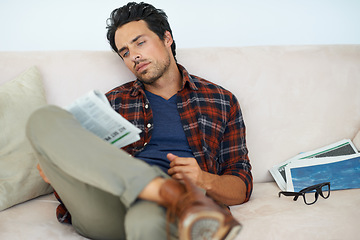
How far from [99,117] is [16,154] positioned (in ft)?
1.62

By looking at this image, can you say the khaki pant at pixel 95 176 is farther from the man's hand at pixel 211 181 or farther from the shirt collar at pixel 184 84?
the shirt collar at pixel 184 84

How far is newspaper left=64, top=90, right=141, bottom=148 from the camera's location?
3.33 feet

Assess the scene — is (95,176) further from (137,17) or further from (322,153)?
(322,153)

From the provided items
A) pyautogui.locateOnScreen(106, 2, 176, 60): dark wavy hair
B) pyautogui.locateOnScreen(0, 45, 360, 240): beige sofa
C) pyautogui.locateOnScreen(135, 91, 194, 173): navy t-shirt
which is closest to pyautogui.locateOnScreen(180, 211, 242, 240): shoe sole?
pyautogui.locateOnScreen(135, 91, 194, 173): navy t-shirt

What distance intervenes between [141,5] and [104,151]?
103 centimetres

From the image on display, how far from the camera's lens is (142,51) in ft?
5.13

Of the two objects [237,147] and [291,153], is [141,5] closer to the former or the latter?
[237,147]

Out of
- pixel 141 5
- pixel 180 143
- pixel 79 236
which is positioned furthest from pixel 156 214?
pixel 141 5

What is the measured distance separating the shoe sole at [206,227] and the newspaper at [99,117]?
1.23 feet

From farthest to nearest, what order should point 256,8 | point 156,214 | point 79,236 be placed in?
point 256,8, point 79,236, point 156,214

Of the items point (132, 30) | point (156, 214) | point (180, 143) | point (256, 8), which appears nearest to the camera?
point (156, 214)

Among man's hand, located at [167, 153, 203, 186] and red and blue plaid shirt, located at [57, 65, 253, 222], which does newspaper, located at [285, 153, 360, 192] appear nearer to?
red and blue plaid shirt, located at [57, 65, 253, 222]

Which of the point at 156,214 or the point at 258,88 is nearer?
the point at 156,214

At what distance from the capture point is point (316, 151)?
1642 millimetres
